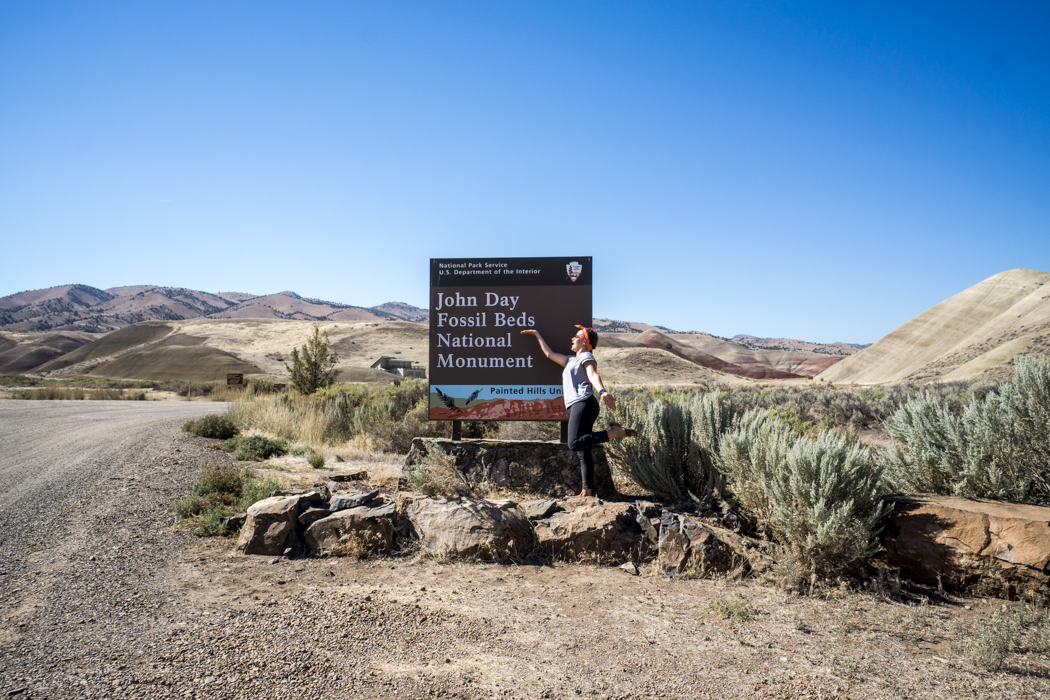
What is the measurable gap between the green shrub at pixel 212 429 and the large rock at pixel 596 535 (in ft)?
29.4

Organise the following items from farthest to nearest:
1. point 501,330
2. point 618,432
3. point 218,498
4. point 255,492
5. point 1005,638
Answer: point 501,330 < point 218,498 < point 255,492 < point 618,432 < point 1005,638

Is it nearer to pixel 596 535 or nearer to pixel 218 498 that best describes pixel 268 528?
pixel 218 498

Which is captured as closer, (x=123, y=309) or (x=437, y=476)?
(x=437, y=476)

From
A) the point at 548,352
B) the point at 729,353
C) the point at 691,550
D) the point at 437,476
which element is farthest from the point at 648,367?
the point at 729,353

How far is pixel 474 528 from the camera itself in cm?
503

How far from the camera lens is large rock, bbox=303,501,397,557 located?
502 centimetres

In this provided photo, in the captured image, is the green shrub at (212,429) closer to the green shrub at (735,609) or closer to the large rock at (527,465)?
the large rock at (527,465)

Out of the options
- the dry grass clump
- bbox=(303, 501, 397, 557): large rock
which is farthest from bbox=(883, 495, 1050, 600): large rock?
the dry grass clump

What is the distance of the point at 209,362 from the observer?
205 feet

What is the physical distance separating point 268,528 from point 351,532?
76cm

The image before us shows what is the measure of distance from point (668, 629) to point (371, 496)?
123 inches

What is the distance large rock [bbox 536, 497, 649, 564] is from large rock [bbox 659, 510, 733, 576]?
276 millimetres

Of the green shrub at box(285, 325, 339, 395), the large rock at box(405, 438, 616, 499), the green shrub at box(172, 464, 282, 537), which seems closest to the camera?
the green shrub at box(172, 464, 282, 537)

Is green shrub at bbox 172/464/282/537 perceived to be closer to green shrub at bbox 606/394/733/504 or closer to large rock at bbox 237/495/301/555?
large rock at bbox 237/495/301/555
